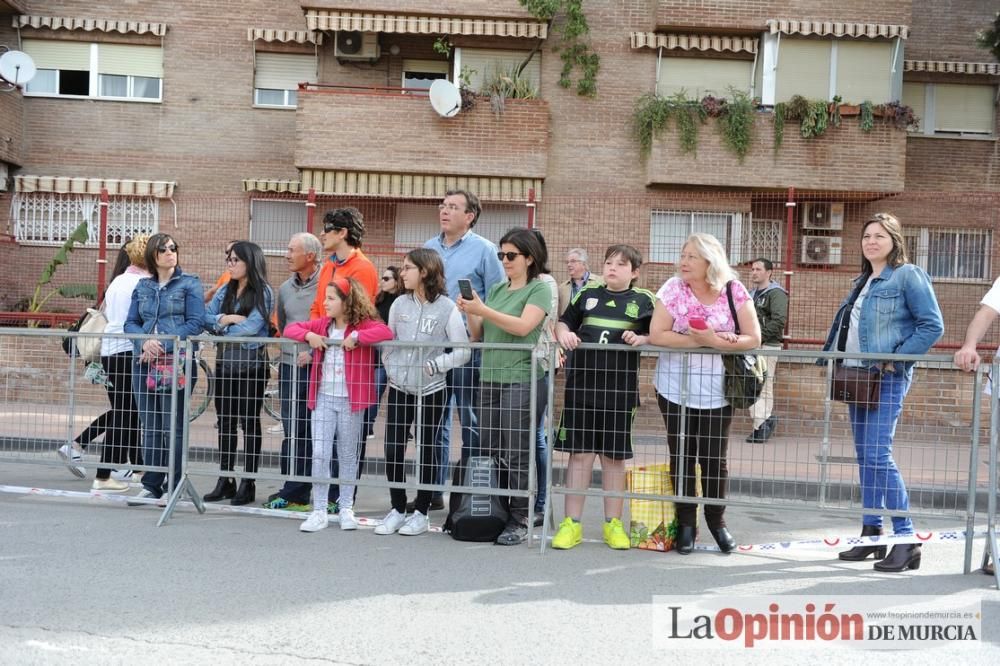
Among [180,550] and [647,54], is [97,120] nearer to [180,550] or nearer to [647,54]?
[647,54]

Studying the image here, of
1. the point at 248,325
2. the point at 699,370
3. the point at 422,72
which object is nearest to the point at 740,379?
the point at 699,370

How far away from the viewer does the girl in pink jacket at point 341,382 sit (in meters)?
6.55

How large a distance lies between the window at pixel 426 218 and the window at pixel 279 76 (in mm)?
3315

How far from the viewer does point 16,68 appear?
1762 cm

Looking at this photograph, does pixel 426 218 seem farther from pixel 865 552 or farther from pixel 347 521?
pixel 865 552

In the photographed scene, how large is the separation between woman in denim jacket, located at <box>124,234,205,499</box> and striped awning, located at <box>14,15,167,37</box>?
12955 mm

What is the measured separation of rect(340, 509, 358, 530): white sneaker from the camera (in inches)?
259

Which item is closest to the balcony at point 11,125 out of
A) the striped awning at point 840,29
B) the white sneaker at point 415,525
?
the striped awning at point 840,29

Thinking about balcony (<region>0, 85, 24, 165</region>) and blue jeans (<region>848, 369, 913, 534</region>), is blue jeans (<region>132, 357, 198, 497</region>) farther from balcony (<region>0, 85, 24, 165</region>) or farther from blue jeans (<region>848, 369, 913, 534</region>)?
balcony (<region>0, 85, 24, 165</region>)

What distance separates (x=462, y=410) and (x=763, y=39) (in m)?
13.8

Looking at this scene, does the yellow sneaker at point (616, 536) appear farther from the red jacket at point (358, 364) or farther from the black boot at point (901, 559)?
the red jacket at point (358, 364)

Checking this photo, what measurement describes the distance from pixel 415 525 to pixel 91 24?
15.9 m

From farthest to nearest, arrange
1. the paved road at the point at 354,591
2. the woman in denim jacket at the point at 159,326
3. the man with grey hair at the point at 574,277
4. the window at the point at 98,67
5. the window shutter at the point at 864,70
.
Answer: the window at the point at 98,67 < the window shutter at the point at 864,70 < the man with grey hair at the point at 574,277 < the woman in denim jacket at the point at 159,326 < the paved road at the point at 354,591

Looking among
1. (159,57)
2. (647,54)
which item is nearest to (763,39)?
(647,54)
